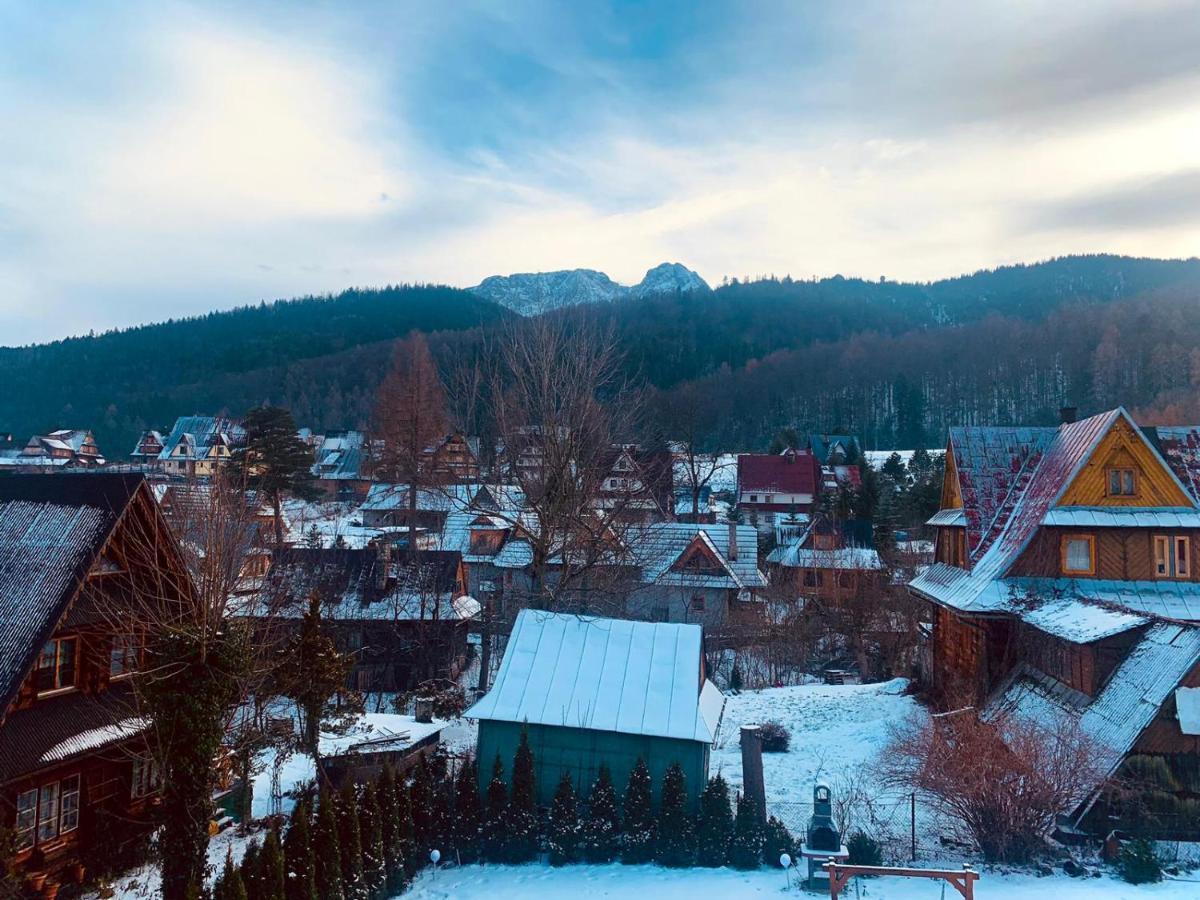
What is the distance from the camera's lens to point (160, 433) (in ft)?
332

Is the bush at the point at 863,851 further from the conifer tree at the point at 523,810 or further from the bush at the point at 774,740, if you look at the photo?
the bush at the point at 774,740

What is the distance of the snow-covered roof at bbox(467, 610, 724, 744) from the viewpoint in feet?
46.2

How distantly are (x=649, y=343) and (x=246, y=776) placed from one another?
9937 centimetres

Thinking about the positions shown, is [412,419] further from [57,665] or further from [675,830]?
[675,830]

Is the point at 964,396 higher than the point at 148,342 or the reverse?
the reverse

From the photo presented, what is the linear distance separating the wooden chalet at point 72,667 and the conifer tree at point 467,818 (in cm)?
474

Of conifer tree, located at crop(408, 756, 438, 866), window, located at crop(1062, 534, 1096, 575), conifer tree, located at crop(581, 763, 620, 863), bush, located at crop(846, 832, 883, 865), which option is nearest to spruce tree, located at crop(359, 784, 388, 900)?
conifer tree, located at crop(408, 756, 438, 866)

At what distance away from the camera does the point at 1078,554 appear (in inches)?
762

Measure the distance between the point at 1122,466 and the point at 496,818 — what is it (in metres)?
17.1

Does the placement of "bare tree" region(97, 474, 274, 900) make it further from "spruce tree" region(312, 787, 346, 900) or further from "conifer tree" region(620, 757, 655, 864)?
"conifer tree" region(620, 757, 655, 864)

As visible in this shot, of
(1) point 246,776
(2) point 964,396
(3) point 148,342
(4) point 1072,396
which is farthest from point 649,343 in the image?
(1) point 246,776

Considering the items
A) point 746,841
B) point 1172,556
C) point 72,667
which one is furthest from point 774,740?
point 72,667

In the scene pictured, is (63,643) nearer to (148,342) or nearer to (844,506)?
(844,506)

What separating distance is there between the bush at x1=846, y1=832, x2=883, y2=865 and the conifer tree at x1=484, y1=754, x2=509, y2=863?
17.6 feet
